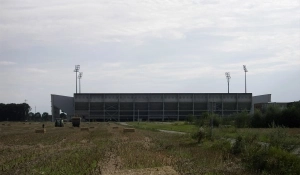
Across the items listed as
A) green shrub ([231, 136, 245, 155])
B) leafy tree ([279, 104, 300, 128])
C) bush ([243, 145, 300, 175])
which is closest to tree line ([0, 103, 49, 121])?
leafy tree ([279, 104, 300, 128])

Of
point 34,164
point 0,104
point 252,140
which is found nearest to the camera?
point 34,164

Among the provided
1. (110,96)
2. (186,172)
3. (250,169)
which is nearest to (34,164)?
(186,172)

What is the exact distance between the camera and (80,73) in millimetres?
154250

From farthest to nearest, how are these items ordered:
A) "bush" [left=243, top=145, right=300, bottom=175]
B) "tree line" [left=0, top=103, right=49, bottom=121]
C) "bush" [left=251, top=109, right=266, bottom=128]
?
"tree line" [left=0, top=103, right=49, bottom=121], "bush" [left=251, top=109, right=266, bottom=128], "bush" [left=243, top=145, right=300, bottom=175]

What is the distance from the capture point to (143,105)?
153 meters

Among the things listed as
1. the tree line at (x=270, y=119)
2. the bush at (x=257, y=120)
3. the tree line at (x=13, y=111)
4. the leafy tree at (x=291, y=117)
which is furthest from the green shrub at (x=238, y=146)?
the tree line at (x=13, y=111)

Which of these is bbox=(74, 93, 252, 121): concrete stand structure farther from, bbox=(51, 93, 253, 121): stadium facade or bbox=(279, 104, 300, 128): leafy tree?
bbox=(279, 104, 300, 128): leafy tree

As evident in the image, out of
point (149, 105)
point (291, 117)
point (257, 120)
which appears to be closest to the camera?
point (291, 117)

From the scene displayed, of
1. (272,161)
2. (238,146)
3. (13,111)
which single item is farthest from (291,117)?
(13,111)

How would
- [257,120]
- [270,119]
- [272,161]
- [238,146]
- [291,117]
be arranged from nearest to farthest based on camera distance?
1. [272,161]
2. [238,146]
3. [291,117]
4. [270,119]
5. [257,120]

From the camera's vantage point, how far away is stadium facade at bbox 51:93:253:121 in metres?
149

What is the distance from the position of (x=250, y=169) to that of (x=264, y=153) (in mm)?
904

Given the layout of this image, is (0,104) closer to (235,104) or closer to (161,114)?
Answer: (161,114)

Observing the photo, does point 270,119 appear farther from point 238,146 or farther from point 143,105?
point 143,105
